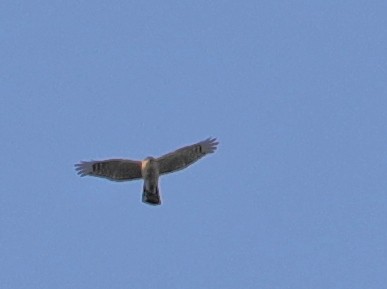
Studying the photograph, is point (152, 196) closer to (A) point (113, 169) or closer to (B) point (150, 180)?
(B) point (150, 180)

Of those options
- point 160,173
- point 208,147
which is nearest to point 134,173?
point 160,173

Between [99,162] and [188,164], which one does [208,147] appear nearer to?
[188,164]

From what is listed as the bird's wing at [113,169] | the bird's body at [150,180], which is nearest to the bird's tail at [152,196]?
the bird's body at [150,180]

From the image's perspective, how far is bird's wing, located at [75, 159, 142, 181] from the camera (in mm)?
28234

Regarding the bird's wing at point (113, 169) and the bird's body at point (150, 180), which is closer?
the bird's body at point (150, 180)

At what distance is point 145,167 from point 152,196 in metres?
1.08

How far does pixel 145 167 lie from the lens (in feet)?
91.0

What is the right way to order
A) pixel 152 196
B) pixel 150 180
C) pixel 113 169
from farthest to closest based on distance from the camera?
1. pixel 113 169
2. pixel 150 180
3. pixel 152 196

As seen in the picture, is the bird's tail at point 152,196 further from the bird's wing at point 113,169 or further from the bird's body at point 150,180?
the bird's wing at point 113,169

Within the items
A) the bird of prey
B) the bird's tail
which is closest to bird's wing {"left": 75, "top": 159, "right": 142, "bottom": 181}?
the bird of prey

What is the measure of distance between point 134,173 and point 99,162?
1177 mm

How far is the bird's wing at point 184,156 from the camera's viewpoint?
28219 mm

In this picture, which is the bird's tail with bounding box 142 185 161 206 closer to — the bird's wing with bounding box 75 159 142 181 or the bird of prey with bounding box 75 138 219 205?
the bird of prey with bounding box 75 138 219 205

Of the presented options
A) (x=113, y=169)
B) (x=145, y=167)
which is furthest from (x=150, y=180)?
(x=113, y=169)
